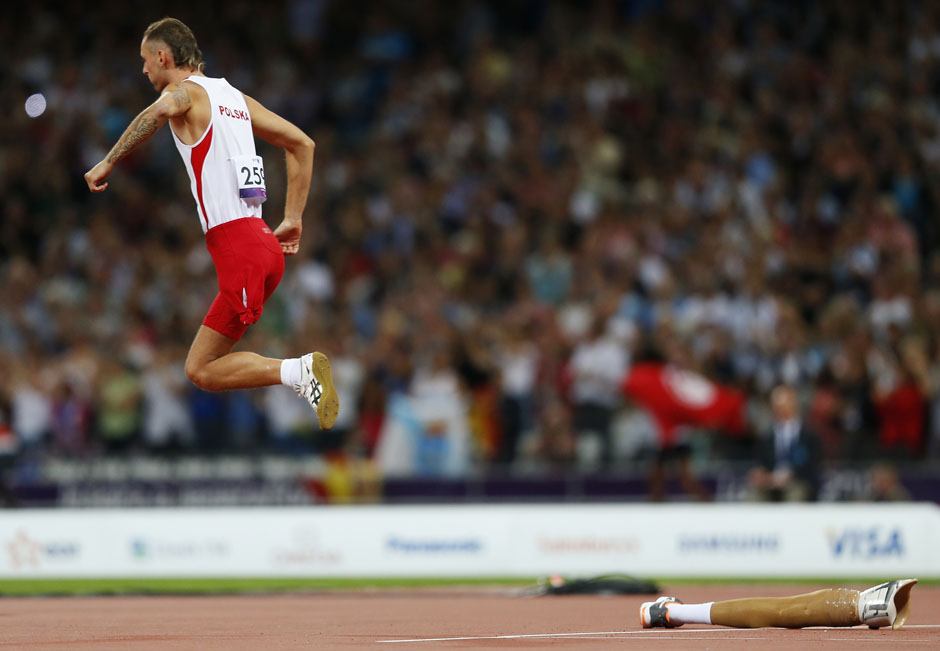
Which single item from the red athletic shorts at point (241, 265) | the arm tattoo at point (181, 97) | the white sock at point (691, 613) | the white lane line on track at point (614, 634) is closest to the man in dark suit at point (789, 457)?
the white lane line on track at point (614, 634)

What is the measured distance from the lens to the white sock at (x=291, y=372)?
32.1 feet

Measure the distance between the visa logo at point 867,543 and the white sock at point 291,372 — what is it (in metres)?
8.05

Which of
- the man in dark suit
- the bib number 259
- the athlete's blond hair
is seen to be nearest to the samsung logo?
the man in dark suit

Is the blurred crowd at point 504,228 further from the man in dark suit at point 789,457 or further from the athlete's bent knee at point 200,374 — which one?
the athlete's bent knee at point 200,374

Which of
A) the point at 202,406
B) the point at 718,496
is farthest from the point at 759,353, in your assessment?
the point at 202,406

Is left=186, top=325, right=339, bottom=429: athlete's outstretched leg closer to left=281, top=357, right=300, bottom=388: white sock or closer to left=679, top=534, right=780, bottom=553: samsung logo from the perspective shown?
left=281, top=357, right=300, bottom=388: white sock

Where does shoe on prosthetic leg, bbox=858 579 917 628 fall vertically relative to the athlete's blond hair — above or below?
below

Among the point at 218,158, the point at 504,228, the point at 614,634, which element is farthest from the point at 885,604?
the point at 504,228

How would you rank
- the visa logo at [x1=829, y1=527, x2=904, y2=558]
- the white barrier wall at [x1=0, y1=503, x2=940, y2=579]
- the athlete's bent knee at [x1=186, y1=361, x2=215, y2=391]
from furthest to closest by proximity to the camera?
the white barrier wall at [x1=0, y1=503, x2=940, y2=579] < the visa logo at [x1=829, y1=527, x2=904, y2=558] < the athlete's bent knee at [x1=186, y1=361, x2=215, y2=391]

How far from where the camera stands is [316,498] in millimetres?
18531

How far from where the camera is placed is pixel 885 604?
855 cm

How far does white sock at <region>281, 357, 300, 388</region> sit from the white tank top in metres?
0.96

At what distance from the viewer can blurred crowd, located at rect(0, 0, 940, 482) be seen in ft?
60.8

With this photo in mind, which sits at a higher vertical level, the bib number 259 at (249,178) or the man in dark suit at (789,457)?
the bib number 259 at (249,178)
